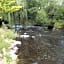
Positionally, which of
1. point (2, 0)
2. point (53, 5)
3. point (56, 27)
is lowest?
point (56, 27)

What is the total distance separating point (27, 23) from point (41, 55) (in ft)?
93.7

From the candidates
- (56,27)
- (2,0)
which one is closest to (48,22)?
(56,27)

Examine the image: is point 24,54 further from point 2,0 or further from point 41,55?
point 2,0

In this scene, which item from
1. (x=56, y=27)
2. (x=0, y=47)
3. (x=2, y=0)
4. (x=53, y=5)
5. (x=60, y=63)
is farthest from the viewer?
(x=53, y=5)

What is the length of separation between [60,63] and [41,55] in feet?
8.76

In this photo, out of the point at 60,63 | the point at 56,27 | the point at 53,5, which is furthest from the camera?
the point at 53,5

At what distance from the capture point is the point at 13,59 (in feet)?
47.3

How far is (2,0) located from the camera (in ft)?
58.4

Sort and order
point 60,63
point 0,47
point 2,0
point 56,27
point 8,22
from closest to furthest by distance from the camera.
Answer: point 60,63
point 0,47
point 2,0
point 8,22
point 56,27

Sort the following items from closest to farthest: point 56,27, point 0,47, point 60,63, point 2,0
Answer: point 60,63 < point 0,47 < point 2,0 < point 56,27

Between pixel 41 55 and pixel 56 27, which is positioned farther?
pixel 56 27

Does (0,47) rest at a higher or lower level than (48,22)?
higher

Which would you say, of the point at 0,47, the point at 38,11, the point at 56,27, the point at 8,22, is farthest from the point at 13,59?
the point at 38,11

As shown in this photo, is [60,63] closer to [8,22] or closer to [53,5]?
[8,22]
